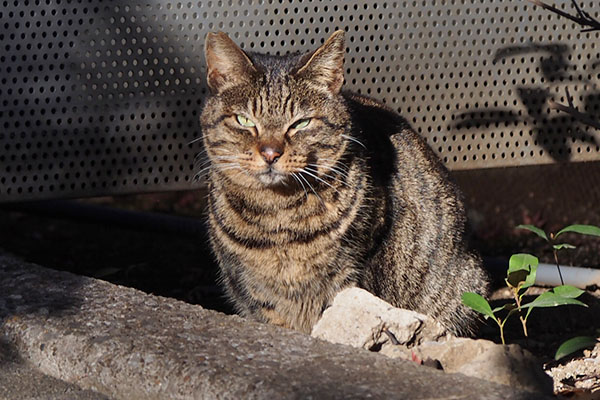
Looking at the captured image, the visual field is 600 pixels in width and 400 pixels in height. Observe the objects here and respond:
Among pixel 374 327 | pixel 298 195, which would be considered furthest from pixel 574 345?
pixel 298 195

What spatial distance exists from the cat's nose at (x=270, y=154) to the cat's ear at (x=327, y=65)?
316 mm

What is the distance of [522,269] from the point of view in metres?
2.89

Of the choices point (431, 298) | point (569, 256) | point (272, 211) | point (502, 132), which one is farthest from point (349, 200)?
point (569, 256)

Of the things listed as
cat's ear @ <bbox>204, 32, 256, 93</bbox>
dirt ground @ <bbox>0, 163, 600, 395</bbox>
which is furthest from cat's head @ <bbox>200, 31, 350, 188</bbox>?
dirt ground @ <bbox>0, 163, 600, 395</bbox>

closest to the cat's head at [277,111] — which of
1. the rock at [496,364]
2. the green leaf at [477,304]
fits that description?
the green leaf at [477,304]

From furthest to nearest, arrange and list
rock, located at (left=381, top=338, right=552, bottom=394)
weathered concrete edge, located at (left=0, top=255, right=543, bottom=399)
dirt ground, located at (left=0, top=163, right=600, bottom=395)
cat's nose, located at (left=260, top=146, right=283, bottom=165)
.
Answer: dirt ground, located at (left=0, top=163, right=600, bottom=395) < cat's nose, located at (left=260, top=146, right=283, bottom=165) < rock, located at (left=381, top=338, right=552, bottom=394) < weathered concrete edge, located at (left=0, top=255, right=543, bottom=399)

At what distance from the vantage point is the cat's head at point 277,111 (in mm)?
3174

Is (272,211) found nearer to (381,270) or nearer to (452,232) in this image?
(381,270)

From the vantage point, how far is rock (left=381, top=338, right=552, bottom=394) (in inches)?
92.4

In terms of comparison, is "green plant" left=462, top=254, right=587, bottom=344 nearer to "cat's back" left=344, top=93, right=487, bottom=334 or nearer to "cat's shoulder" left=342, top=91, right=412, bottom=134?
"cat's back" left=344, top=93, right=487, bottom=334

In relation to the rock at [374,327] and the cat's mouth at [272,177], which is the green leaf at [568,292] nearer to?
the rock at [374,327]

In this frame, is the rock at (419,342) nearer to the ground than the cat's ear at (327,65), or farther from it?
nearer to the ground

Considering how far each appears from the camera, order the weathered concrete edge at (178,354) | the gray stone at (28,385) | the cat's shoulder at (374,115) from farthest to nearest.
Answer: the cat's shoulder at (374,115), the gray stone at (28,385), the weathered concrete edge at (178,354)

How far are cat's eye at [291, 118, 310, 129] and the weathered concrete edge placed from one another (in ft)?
2.40
